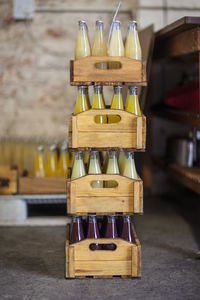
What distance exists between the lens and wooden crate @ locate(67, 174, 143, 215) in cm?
266

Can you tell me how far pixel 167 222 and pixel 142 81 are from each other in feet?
5.94

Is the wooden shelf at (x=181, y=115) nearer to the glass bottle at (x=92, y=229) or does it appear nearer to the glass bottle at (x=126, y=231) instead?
the glass bottle at (x=126, y=231)

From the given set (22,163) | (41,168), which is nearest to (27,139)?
(22,163)

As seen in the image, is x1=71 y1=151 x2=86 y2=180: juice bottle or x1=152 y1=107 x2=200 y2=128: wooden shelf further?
x1=152 y1=107 x2=200 y2=128: wooden shelf

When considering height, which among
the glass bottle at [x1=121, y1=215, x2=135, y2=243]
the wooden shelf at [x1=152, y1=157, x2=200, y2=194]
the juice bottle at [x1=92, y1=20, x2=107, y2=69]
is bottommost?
the glass bottle at [x1=121, y1=215, x2=135, y2=243]

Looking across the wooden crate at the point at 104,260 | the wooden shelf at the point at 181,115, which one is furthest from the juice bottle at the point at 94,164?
the wooden shelf at the point at 181,115

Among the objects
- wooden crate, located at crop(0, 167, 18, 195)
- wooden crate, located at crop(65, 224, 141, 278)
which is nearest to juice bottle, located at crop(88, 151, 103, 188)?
wooden crate, located at crop(65, 224, 141, 278)

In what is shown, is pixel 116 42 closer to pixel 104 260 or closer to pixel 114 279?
pixel 104 260

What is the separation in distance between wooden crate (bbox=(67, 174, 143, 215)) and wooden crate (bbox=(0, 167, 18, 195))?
1.47 meters

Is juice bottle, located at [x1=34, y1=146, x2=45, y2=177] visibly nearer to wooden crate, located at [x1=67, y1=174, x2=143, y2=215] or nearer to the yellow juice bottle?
wooden crate, located at [x1=67, y1=174, x2=143, y2=215]

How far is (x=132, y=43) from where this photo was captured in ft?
8.80

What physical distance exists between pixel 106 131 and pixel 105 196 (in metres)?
0.40

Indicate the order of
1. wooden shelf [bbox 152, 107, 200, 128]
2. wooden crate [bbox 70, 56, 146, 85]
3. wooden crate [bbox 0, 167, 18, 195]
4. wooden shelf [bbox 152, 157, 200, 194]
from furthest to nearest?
wooden crate [bbox 0, 167, 18, 195], wooden shelf [bbox 152, 107, 200, 128], wooden shelf [bbox 152, 157, 200, 194], wooden crate [bbox 70, 56, 146, 85]

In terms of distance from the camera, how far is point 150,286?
2.61 meters
